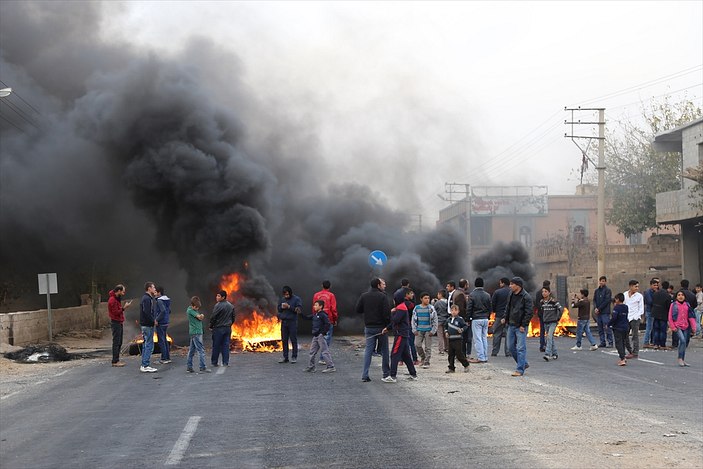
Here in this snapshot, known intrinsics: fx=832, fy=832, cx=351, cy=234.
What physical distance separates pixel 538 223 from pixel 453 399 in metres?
66.1

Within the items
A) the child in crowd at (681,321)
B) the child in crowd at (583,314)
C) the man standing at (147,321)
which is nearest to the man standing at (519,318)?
the child in crowd at (681,321)

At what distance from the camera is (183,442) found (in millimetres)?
8719

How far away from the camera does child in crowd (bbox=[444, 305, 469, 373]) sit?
15.2 m

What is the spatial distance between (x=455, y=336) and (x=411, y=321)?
1540 mm

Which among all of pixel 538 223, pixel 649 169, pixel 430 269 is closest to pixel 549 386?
pixel 430 269

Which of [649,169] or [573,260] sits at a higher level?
[649,169]

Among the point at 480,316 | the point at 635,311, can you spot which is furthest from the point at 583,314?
the point at 480,316

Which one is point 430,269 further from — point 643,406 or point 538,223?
point 538,223

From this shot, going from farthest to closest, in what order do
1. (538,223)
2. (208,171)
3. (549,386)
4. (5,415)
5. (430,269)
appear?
(538,223) → (430,269) → (208,171) → (549,386) → (5,415)

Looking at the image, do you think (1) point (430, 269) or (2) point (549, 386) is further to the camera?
(1) point (430, 269)

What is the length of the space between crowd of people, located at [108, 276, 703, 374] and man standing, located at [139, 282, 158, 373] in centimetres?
2

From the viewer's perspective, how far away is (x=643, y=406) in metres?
11.7

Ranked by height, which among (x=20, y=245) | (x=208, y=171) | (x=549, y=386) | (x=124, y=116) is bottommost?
(x=549, y=386)

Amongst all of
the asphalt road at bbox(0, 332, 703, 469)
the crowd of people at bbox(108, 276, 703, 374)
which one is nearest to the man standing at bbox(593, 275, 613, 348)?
the crowd of people at bbox(108, 276, 703, 374)
